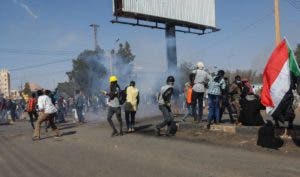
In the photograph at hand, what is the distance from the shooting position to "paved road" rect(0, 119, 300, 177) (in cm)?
765

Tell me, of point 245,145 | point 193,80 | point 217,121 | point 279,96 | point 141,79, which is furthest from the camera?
point 141,79

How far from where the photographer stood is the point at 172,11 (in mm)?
30406

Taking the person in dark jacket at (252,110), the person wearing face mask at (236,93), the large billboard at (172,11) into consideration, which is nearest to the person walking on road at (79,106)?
the large billboard at (172,11)

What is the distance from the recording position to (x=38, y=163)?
9.30 m

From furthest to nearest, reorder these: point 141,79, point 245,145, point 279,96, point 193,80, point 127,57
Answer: point 127,57
point 141,79
point 193,80
point 245,145
point 279,96

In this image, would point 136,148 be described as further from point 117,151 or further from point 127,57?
point 127,57

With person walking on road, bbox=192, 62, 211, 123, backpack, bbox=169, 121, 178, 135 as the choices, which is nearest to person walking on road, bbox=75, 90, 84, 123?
backpack, bbox=169, 121, 178, 135

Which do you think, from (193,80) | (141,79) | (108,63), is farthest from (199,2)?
(193,80)

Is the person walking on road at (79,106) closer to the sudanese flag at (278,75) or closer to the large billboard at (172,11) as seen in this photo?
the large billboard at (172,11)

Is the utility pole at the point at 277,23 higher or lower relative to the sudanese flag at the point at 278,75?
higher

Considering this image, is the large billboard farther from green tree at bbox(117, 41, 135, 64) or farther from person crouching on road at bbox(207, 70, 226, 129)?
person crouching on road at bbox(207, 70, 226, 129)

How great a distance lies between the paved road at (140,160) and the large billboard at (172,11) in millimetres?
16065

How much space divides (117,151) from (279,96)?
410 cm

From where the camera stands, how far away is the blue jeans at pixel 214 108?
12086 millimetres
